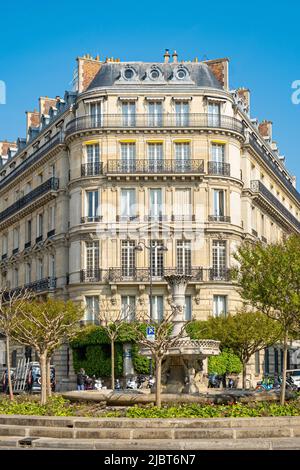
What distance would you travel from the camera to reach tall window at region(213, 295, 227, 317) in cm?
4690

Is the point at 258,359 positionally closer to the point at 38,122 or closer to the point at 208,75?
the point at 208,75

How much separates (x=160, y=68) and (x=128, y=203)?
27.1ft

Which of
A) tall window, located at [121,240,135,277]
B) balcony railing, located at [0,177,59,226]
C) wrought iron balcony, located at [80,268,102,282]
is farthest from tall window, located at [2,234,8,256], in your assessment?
tall window, located at [121,240,135,277]

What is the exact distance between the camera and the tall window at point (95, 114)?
48625 millimetres

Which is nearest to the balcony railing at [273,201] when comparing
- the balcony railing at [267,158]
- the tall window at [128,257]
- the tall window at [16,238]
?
the balcony railing at [267,158]

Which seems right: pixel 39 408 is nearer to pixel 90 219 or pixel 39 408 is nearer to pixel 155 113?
pixel 90 219

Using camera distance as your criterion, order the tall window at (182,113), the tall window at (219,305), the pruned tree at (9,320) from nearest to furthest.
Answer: the pruned tree at (9,320) → the tall window at (219,305) → the tall window at (182,113)

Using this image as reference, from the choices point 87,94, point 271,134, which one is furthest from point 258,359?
point 271,134

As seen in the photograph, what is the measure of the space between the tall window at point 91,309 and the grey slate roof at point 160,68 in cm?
1217

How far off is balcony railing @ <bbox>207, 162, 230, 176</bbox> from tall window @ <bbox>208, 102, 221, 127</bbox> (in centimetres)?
220

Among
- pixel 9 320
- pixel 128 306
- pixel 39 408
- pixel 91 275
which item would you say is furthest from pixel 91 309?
pixel 39 408

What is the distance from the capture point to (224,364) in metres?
45.9

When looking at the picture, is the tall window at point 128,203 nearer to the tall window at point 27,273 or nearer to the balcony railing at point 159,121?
the balcony railing at point 159,121

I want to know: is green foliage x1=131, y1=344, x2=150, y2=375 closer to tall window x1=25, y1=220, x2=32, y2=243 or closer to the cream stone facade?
the cream stone facade
